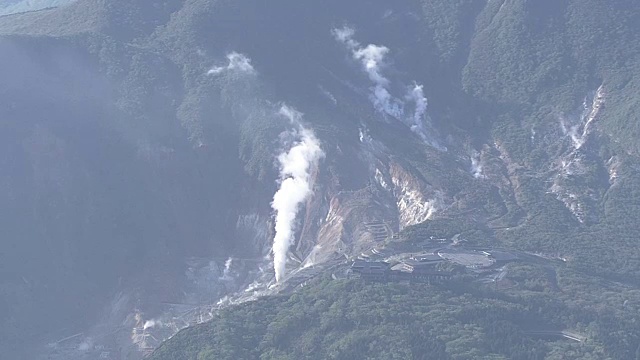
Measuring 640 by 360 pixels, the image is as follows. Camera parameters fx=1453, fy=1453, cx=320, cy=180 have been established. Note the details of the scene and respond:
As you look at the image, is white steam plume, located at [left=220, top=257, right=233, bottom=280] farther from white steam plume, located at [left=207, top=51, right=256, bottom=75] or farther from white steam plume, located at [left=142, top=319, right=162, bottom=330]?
white steam plume, located at [left=207, top=51, right=256, bottom=75]

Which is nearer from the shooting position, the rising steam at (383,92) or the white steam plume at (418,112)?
the white steam plume at (418,112)

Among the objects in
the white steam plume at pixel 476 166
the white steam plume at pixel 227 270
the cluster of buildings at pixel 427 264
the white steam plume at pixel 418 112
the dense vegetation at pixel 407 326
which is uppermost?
the white steam plume at pixel 418 112

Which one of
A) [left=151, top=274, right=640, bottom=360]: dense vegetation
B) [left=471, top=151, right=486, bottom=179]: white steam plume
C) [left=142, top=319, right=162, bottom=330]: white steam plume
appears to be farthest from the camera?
[left=471, top=151, right=486, bottom=179]: white steam plume

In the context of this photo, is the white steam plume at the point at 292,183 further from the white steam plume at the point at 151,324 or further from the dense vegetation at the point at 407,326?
the dense vegetation at the point at 407,326

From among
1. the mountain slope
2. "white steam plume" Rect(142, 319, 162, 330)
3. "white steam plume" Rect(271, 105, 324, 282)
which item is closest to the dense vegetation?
the mountain slope

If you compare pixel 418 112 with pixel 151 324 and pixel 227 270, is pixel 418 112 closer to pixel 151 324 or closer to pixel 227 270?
pixel 227 270

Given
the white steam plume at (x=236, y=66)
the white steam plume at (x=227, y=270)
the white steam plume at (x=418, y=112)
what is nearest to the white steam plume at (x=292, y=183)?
the white steam plume at (x=227, y=270)
